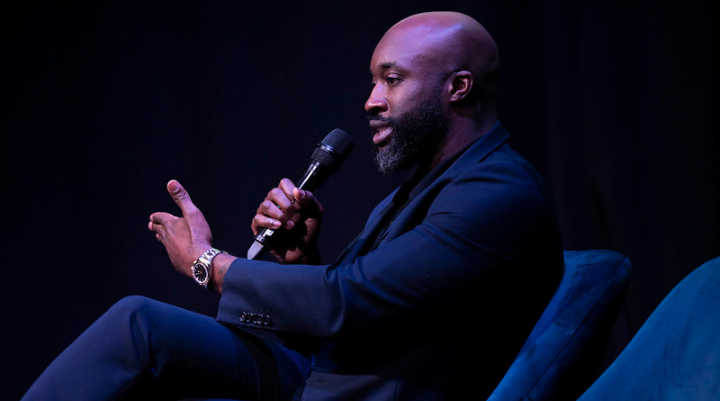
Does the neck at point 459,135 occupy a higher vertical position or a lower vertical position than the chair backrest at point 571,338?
higher

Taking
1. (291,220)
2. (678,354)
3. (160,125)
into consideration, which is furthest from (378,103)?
(160,125)

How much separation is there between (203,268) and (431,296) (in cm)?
40

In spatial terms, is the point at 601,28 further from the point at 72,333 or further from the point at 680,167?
the point at 72,333

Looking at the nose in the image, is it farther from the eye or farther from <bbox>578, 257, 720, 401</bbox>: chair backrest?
<bbox>578, 257, 720, 401</bbox>: chair backrest

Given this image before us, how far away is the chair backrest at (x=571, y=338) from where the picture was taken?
102 cm

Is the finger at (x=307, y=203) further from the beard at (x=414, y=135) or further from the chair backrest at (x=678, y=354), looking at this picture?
the chair backrest at (x=678, y=354)

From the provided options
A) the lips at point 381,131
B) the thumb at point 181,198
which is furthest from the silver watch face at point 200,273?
the lips at point 381,131

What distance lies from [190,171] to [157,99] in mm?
260

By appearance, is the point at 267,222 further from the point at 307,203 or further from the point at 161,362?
the point at 161,362

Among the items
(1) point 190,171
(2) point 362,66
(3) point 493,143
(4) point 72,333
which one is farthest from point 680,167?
(4) point 72,333

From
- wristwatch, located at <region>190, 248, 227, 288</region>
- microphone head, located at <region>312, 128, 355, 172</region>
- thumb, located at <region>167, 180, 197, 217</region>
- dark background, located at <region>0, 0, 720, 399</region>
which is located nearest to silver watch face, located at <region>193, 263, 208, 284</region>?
wristwatch, located at <region>190, 248, 227, 288</region>

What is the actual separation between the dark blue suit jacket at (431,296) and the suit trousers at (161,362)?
0.11m

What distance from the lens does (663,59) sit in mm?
1865

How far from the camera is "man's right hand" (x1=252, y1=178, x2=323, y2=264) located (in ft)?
4.37
